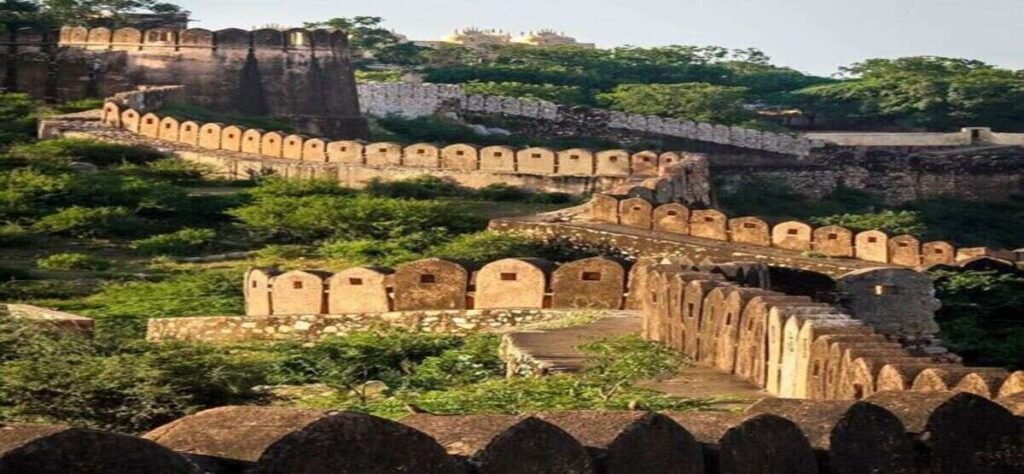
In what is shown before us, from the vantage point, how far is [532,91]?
63.4 m

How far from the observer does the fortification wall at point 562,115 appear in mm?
54406

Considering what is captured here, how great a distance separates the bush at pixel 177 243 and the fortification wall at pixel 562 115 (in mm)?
24107

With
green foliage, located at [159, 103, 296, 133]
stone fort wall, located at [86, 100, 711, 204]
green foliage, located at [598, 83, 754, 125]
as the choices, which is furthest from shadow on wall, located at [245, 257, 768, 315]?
green foliage, located at [598, 83, 754, 125]

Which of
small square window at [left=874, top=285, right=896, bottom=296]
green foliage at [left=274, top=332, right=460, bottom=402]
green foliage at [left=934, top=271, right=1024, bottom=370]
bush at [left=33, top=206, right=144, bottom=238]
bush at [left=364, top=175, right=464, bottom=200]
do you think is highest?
small square window at [left=874, top=285, right=896, bottom=296]

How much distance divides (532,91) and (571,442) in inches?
2166

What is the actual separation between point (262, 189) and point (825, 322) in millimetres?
19591

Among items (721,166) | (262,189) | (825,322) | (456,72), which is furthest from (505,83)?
(825,322)

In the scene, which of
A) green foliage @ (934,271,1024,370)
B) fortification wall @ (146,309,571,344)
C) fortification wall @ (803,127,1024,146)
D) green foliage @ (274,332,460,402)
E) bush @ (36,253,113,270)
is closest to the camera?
green foliage @ (274,332,460,402)

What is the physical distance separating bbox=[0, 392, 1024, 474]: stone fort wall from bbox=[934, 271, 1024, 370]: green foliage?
42.6 ft

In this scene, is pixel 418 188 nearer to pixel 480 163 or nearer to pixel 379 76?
pixel 480 163

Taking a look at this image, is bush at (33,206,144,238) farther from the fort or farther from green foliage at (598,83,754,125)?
green foliage at (598,83,754,125)

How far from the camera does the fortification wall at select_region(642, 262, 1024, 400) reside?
1164cm

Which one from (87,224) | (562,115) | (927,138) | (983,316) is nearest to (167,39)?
(562,115)

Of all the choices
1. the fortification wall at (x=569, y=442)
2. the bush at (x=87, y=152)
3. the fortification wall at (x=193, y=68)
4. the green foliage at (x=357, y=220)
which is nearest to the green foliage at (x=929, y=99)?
the fortification wall at (x=193, y=68)
